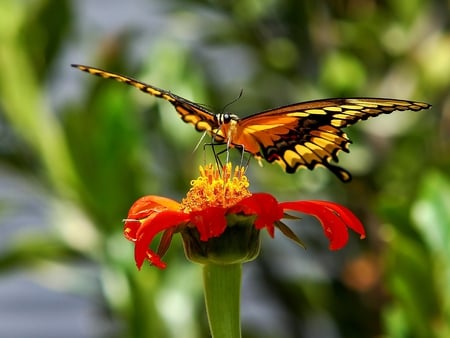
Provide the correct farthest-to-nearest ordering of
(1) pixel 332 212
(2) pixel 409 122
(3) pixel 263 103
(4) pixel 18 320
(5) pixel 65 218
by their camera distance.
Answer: (4) pixel 18 320, (3) pixel 263 103, (2) pixel 409 122, (5) pixel 65 218, (1) pixel 332 212

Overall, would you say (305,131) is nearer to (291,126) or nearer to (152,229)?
(291,126)

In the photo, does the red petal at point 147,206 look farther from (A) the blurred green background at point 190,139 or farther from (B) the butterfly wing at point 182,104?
(A) the blurred green background at point 190,139

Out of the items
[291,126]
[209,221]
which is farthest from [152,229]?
[291,126]

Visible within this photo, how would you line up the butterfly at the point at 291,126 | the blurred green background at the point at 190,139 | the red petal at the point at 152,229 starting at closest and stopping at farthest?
the red petal at the point at 152,229 → the butterfly at the point at 291,126 → the blurred green background at the point at 190,139

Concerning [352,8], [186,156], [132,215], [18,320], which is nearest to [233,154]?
[186,156]

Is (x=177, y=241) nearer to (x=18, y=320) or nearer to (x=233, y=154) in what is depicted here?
(x=233, y=154)

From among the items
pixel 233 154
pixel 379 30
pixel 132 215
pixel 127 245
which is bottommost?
pixel 132 215

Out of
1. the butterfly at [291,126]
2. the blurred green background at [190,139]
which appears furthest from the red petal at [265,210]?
the blurred green background at [190,139]
